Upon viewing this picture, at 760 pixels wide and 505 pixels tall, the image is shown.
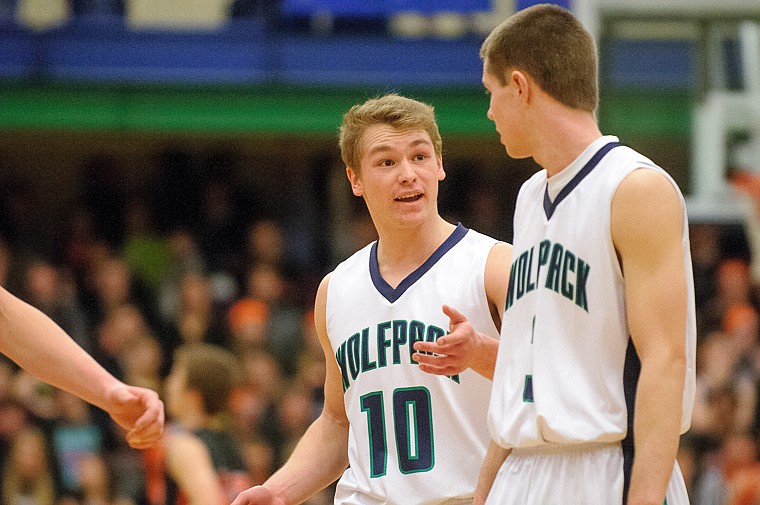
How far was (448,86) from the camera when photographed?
1341cm

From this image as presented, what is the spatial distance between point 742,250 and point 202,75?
5811 millimetres

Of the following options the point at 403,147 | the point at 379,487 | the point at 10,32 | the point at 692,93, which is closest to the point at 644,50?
the point at 692,93

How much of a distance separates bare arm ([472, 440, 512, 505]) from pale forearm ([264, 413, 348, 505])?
3.60 feet

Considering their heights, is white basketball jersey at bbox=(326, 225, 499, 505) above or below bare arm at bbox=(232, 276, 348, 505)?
above

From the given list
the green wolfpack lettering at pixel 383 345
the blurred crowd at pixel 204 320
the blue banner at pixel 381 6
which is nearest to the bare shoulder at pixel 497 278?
the green wolfpack lettering at pixel 383 345

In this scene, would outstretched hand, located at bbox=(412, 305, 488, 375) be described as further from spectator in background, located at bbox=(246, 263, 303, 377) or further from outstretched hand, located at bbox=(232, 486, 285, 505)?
spectator in background, located at bbox=(246, 263, 303, 377)

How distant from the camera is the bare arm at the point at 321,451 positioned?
4840mm

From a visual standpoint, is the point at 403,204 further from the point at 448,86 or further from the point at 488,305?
the point at 448,86

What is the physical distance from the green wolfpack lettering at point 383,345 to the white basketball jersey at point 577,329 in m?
0.81

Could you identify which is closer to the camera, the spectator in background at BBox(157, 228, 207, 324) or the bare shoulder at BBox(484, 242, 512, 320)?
the bare shoulder at BBox(484, 242, 512, 320)

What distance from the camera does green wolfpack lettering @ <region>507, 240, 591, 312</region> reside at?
3.59m

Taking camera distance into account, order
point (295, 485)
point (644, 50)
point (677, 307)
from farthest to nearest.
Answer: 1. point (644, 50)
2. point (295, 485)
3. point (677, 307)

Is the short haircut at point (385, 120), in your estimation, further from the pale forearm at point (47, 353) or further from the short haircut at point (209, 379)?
the short haircut at point (209, 379)

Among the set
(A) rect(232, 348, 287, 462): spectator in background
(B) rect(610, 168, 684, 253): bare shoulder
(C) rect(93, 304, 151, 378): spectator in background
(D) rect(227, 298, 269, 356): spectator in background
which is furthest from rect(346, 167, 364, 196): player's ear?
(D) rect(227, 298, 269, 356): spectator in background
